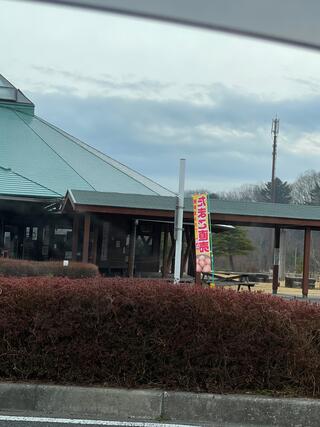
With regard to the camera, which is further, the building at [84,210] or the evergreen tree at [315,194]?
the evergreen tree at [315,194]

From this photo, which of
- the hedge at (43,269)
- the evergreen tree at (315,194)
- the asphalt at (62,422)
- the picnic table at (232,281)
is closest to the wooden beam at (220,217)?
the picnic table at (232,281)

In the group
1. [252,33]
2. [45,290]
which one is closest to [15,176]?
[45,290]

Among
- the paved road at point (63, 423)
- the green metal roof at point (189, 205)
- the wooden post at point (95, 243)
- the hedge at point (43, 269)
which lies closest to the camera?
the paved road at point (63, 423)

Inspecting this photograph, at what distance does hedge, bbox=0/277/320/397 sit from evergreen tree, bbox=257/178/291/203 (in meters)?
56.7

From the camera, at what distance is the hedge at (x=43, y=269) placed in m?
16.1

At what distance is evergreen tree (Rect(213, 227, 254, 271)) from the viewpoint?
182 feet

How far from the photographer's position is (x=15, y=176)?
2755 cm

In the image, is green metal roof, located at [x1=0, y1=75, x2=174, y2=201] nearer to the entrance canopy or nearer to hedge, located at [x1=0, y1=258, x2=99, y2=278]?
the entrance canopy

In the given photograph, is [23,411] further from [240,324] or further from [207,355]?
[240,324]

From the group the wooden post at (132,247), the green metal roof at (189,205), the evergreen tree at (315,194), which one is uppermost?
the evergreen tree at (315,194)

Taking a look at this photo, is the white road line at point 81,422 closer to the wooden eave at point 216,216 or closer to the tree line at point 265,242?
the wooden eave at point 216,216

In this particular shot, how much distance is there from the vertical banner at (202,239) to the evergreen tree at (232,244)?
40262 millimetres

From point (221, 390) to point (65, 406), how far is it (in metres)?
1.54

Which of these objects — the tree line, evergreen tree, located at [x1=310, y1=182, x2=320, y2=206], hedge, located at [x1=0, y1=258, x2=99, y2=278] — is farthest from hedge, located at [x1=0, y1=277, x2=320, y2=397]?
evergreen tree, located at [x1=310, y1=182, x2=320, y2=206]
